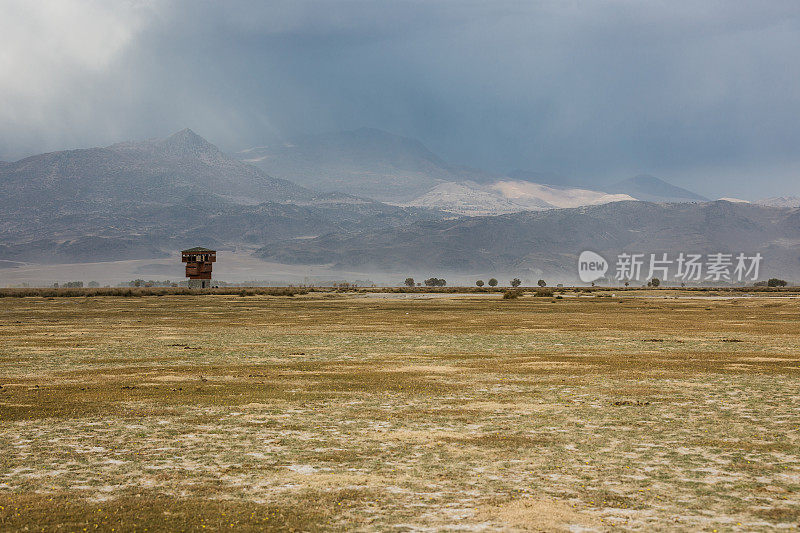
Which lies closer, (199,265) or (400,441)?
(400,441)

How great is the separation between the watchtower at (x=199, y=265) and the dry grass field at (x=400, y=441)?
12088 cm

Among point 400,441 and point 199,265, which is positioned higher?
point 199,265

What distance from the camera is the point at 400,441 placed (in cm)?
1374

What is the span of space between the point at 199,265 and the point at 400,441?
Answer: 14066 cm

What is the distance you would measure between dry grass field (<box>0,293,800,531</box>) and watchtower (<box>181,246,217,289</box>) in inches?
4759

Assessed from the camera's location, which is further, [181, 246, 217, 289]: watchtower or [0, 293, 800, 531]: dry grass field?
[181, 246, 217, 289]: watchtower

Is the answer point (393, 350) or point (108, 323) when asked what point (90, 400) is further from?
point (108, 323)

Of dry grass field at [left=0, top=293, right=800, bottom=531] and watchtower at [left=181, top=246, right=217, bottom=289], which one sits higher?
watchtower at [left=181, top=246, right=217, bottom=289]

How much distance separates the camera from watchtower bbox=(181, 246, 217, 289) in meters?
149

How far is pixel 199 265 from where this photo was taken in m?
149

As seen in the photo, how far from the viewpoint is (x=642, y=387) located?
67.4ft

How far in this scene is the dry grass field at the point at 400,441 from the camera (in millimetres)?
9711

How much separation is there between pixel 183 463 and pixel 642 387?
12.8 meters

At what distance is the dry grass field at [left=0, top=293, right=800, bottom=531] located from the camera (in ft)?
31.9
